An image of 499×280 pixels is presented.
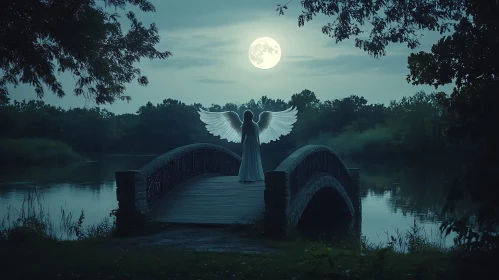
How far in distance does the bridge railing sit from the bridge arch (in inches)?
113

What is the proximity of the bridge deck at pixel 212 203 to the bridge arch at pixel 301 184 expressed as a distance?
76cm

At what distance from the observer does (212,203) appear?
14.6 metres

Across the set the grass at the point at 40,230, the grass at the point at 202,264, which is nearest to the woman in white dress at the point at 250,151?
the grass at the point at 40,230

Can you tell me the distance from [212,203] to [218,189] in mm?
1375

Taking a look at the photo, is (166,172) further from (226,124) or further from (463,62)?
(463,62)

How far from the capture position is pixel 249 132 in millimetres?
16641

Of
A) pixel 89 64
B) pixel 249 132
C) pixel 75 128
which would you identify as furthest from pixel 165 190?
pixel 75 128

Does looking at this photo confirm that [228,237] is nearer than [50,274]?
No

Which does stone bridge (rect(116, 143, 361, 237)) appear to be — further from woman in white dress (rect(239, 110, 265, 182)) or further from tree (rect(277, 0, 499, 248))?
tree (rect(277, 0, 499, 248))

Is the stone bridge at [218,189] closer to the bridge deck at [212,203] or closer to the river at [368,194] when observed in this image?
the bridge deck at [212,203]

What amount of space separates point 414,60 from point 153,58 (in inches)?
273

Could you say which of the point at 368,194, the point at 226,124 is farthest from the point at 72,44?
the point at 368,194

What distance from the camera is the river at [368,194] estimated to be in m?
22.6

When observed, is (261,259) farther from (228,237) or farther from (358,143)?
(358,143)
